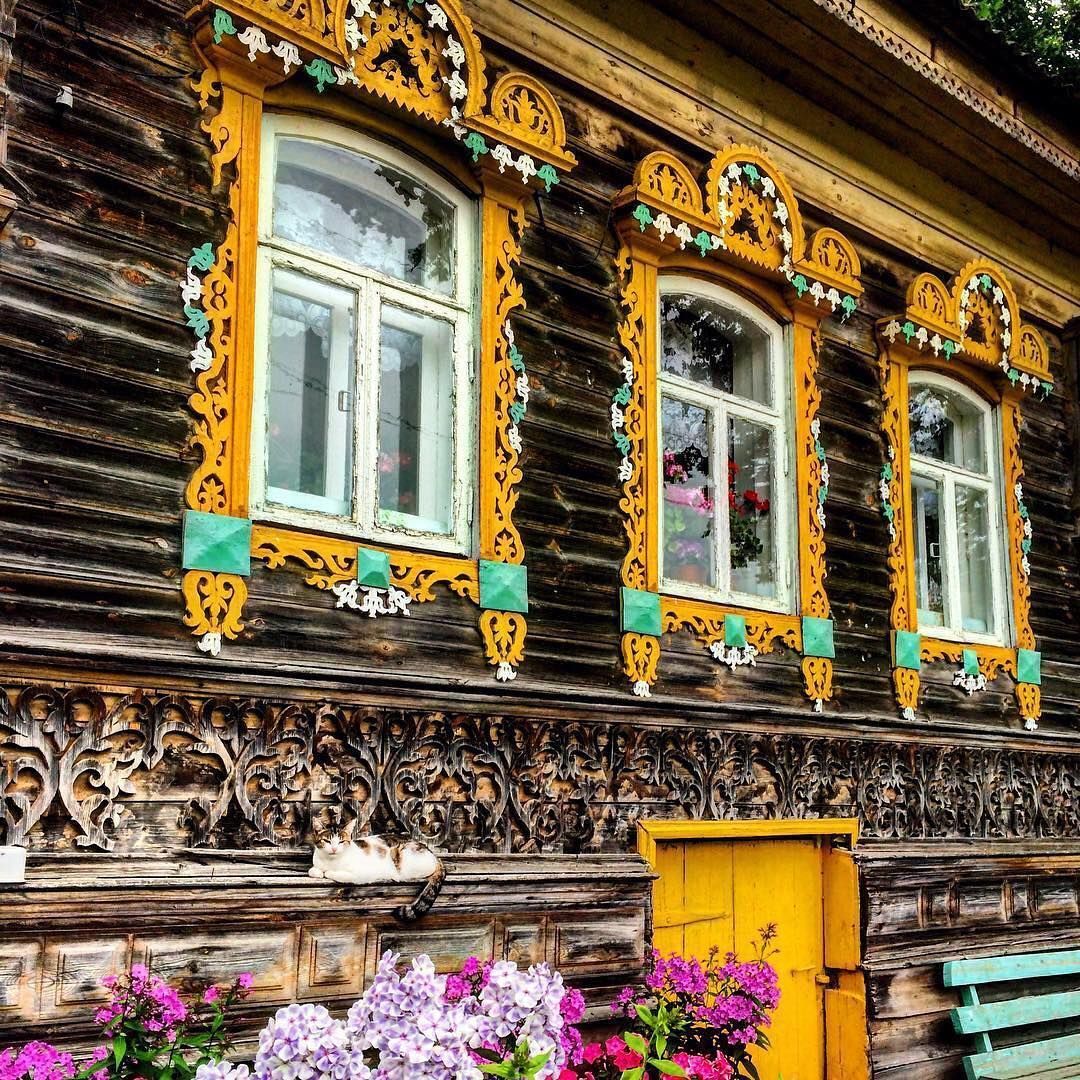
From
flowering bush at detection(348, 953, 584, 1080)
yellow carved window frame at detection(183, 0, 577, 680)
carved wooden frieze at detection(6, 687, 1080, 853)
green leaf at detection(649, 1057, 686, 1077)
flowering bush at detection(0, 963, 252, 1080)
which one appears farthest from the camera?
yellow carved window frame at detection(183, 0, 577, 680)

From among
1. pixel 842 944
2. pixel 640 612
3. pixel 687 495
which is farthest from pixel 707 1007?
pixel 687 495

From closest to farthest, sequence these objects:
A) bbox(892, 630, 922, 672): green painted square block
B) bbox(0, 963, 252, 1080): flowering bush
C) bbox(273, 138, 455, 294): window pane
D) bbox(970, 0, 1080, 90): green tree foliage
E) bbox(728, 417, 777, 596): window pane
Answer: bbox(0, 963, 252, 1080): flowering bush
bbox(273, 138, 455, 294): window pane
bbox(728, 417, 777, 596): window pane
bbox(892, 630, 922, 672): green painted square block
bbox(970, 0, 1080, 90): green tree foliage

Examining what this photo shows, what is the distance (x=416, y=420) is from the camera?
4664 mm

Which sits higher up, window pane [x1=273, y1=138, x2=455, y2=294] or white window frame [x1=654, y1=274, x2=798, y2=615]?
window pane [x1=273, y1=138, x2=455, y2=294]

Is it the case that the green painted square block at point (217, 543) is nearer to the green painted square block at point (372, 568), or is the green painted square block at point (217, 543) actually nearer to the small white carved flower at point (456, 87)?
the green painted square block at point (372, 568)

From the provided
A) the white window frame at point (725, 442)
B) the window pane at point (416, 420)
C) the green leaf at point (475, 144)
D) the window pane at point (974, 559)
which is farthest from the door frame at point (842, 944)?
the green leaf at point (475, 144)

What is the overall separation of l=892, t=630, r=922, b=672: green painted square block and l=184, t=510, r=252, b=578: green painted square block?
381 centimetres

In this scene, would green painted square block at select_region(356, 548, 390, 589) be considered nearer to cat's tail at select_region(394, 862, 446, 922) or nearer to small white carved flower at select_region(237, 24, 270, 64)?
cat's tail at select_region(394, 862, 446, 922)

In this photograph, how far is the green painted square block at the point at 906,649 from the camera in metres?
6.43

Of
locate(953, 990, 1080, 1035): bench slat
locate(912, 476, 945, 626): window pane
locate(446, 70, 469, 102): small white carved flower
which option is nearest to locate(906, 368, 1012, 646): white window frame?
locate(912, 476, 945, 626): window pane

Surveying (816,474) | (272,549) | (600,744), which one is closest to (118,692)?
(272,549)

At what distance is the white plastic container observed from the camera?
328 centimetres

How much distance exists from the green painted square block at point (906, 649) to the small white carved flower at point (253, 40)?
14.0 feet

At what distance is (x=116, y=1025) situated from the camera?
10.5ft
